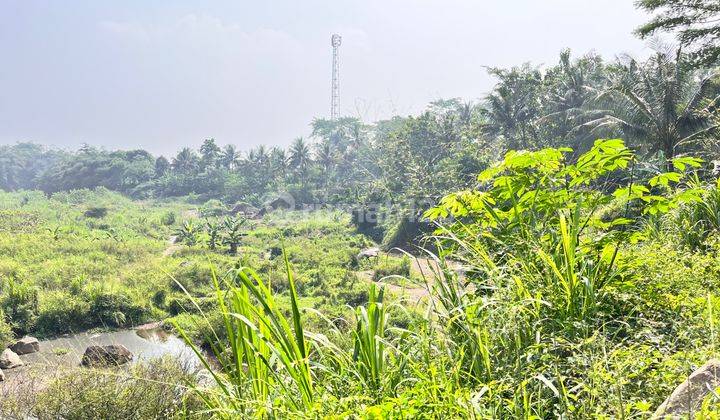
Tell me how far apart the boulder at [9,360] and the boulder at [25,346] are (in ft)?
1.74

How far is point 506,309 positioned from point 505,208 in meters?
1.21

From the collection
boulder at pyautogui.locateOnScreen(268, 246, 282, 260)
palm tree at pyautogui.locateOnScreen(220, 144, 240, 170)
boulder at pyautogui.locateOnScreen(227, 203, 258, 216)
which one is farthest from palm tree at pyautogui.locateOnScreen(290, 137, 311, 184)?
boulder at pyautogui.locateOnScreen(268, 246, 282, 260)

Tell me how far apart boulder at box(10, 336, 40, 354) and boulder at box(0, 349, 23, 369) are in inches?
20.9

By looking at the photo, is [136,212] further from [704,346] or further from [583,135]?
[704,346]

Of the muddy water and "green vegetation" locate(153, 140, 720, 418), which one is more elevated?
"green vegetation" locate(153, 140, 720, 418)

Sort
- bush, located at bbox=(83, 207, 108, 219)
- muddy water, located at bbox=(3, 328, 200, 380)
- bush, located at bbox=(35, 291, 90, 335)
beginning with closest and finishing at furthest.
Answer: muddy water, located at bbox=(3, 328, 200, 380) < bush, located at bbox=(35, 291, 90, 335) < bush, located at bbox=(83, 207, 108, 219)

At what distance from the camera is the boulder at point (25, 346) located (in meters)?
12.5

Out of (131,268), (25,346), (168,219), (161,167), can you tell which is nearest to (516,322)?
(25,346)

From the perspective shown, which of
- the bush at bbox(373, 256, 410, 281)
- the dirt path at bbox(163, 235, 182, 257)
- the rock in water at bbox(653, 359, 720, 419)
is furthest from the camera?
the dirt path at bbox(163, 235, 182, 257)

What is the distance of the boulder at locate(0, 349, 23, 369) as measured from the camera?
1142cm

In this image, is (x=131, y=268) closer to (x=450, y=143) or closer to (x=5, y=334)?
(x=5, y=334)

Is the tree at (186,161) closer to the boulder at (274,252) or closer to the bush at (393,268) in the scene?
the boulder at (274,252)

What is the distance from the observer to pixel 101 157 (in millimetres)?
70688

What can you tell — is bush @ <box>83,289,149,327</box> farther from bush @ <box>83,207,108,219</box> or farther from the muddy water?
bush @ <box>83,207,108,219</box>
